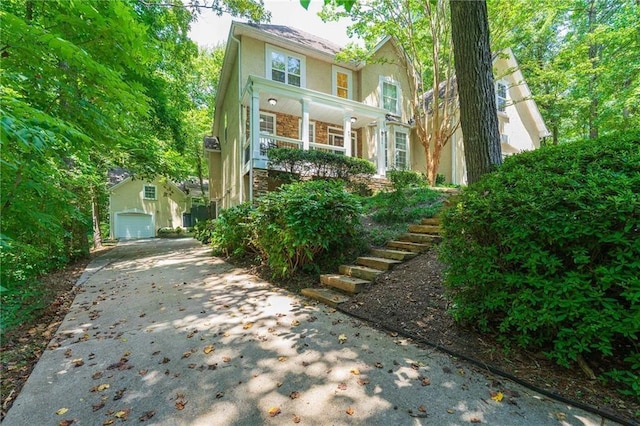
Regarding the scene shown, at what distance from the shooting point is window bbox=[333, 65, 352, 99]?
44.0 ft

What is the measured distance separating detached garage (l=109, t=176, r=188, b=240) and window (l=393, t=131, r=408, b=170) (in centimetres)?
1571

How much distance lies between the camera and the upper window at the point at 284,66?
38.8 feet

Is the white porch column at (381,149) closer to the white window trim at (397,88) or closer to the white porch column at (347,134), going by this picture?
the white porch column at (347,134)

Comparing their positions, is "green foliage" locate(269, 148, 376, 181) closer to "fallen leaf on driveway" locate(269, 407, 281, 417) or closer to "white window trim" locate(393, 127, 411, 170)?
"white window trim" locate(393, 127, 411, 170)

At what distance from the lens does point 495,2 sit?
10469 mm

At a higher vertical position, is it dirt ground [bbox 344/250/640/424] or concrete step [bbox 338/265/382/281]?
concrete step [bbox 338/265/382/281]

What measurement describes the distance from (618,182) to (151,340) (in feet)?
15.0

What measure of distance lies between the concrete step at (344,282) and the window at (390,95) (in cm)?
1173

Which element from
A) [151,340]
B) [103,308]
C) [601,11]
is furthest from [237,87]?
[601,11]

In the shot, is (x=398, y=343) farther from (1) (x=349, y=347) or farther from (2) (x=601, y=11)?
(2) (x=601, y=11)

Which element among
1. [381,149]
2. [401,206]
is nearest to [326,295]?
[401,206]

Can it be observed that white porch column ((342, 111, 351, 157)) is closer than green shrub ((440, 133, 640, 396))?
No

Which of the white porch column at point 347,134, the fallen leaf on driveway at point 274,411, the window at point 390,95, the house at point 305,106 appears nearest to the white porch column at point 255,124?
the house at point 305,106

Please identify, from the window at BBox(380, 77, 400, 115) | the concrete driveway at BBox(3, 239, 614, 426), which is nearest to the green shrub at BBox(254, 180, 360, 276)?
the concrete driveway at BBox(3, 239, 614, 426)
